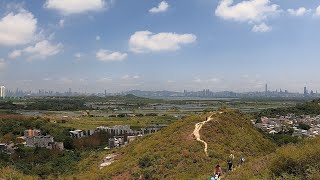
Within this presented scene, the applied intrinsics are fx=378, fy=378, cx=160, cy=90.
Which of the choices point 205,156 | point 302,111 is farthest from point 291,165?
point 302,111

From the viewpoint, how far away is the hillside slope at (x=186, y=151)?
27.2m

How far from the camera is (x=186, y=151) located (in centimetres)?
2989


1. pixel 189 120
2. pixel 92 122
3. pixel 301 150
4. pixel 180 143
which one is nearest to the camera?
pixel 301 150

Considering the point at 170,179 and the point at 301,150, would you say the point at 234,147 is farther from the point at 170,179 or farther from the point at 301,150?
the point at 301,150

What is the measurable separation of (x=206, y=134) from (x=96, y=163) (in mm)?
11777

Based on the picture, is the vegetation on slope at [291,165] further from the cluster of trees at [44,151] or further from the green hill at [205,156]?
the cluster of trees at [44,151]

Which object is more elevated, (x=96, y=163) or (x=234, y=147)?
(x=234, y=147)

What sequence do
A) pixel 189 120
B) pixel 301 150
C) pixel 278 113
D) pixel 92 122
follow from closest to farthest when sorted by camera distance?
1. pixel 301 150
2. pixel 189 120
3. pixel 92 122
4. pixel 278 113

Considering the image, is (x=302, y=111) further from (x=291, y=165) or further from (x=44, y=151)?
(x=291, y=165)

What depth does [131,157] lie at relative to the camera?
34219 mm

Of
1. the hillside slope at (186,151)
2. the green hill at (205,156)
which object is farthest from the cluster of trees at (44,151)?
the hillside slope at (186,151)

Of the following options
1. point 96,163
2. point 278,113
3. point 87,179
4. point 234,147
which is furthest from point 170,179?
point 278,113

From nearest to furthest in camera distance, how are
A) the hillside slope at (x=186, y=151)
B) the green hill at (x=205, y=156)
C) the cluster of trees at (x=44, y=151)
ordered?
the green hill at (x=205, y=156)
the hillside slope at (x=186, y=151)
the cluster of trees at (x=44, y=151)

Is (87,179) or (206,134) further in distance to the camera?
(206,134)
